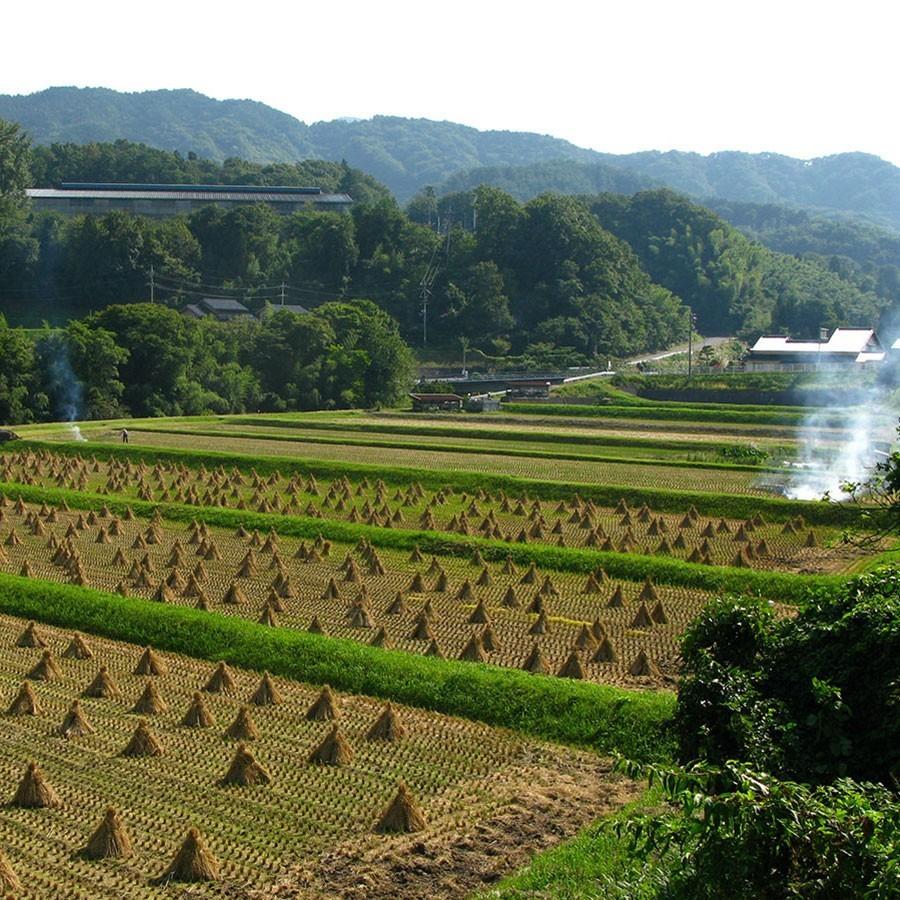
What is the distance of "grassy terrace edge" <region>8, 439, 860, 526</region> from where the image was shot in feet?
119

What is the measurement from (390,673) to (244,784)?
4.72m

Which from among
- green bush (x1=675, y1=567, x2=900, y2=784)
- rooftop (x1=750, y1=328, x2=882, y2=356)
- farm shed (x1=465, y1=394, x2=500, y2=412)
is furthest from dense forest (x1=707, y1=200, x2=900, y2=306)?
green bush (x1=675, y1=567, x2=900, y2=784)

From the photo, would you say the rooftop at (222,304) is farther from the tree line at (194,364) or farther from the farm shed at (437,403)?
the farm shed at (437,403)

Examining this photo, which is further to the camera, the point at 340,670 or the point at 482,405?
the point at 482,405

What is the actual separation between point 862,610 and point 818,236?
631ft

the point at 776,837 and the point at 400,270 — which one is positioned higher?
the point at 776,837

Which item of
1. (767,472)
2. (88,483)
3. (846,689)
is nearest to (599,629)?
(846,689)

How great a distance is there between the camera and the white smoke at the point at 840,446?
41000mm

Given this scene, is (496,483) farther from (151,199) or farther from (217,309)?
(151,199)

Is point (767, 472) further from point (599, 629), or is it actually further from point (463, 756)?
point (463, 756)

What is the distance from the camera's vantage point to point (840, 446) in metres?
50.8

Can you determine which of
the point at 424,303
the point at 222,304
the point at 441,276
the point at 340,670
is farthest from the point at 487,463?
the point at 441,276

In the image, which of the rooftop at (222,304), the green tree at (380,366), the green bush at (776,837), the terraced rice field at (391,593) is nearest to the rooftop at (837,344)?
the green tree at (380,366)

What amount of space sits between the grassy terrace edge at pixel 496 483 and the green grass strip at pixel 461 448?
21.6 feet
